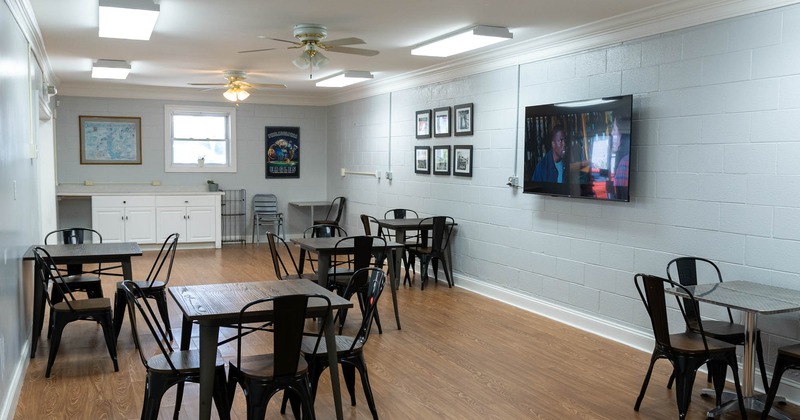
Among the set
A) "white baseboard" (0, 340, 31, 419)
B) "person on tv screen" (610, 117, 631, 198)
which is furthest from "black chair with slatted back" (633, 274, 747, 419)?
"white baseboard" (0, 340, 31, 419)

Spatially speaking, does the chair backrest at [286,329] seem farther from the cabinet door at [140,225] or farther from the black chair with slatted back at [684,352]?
the cabinet door at [140,225]

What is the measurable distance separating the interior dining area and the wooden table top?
0.03 metres

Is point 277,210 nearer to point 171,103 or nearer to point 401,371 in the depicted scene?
point 171,103

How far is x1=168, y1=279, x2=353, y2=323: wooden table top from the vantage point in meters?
3.05

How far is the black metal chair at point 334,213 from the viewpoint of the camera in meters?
10.7

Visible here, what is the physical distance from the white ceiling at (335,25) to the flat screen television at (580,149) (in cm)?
60

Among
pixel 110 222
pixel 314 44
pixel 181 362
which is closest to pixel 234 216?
pixel 110 222

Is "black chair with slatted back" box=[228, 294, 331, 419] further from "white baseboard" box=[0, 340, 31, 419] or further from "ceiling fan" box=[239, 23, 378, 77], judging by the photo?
"ceiling fan" box=[239, 23, 378, 77]

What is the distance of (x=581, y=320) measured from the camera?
562 centimetres

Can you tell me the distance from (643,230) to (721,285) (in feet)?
3.45

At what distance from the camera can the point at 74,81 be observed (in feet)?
31.7

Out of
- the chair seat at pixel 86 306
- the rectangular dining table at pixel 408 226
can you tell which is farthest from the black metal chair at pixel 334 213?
the chair seat at pixel 86 306

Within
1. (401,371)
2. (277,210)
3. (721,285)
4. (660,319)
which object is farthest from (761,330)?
(277,210)

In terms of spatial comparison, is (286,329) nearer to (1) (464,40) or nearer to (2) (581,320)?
(2) (581,320)
